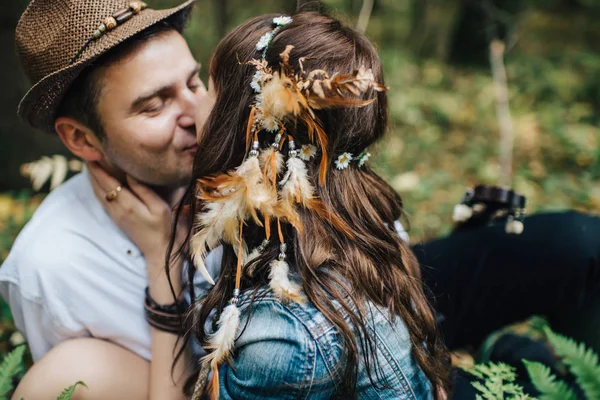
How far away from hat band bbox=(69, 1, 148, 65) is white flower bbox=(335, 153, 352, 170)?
4.06 feet

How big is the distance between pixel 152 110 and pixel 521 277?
2041 mm

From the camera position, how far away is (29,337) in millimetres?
2572

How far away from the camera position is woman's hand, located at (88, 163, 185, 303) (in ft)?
7.86

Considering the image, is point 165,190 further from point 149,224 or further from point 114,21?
point 114,21

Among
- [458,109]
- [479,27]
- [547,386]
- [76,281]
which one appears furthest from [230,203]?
[479,27]

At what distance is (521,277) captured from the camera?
8.77ft

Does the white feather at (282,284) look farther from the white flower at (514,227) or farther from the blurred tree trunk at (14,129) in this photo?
the blurred tree trunk at (14,129)

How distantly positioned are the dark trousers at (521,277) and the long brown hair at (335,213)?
1.97 feet

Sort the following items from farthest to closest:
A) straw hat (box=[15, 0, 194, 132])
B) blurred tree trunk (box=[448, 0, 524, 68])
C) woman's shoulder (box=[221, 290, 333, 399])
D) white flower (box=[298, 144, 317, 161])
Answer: blurred tree trunk (box=[448, 0, 524, 68])
straw hat (box=[15, 0, 194, 132])
white flower (box=[298, 144, 317, 161])
woman's shoulder (box=[221, 290, 333, 399])

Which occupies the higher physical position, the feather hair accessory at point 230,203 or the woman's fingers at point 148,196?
the feather hair accessory at point 230,203

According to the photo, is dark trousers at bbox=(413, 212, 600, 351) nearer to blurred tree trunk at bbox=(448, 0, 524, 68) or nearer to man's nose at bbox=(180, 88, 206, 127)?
man's nose at bbox=(180, 88, 206, 127)

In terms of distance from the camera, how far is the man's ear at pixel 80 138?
2.57 metres

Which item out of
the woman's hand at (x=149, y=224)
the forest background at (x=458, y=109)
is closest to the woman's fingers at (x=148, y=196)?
the woman's hand at (x=149, y=224)

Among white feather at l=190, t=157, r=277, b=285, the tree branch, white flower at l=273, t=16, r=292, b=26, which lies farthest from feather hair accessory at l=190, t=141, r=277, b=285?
the tree branch
